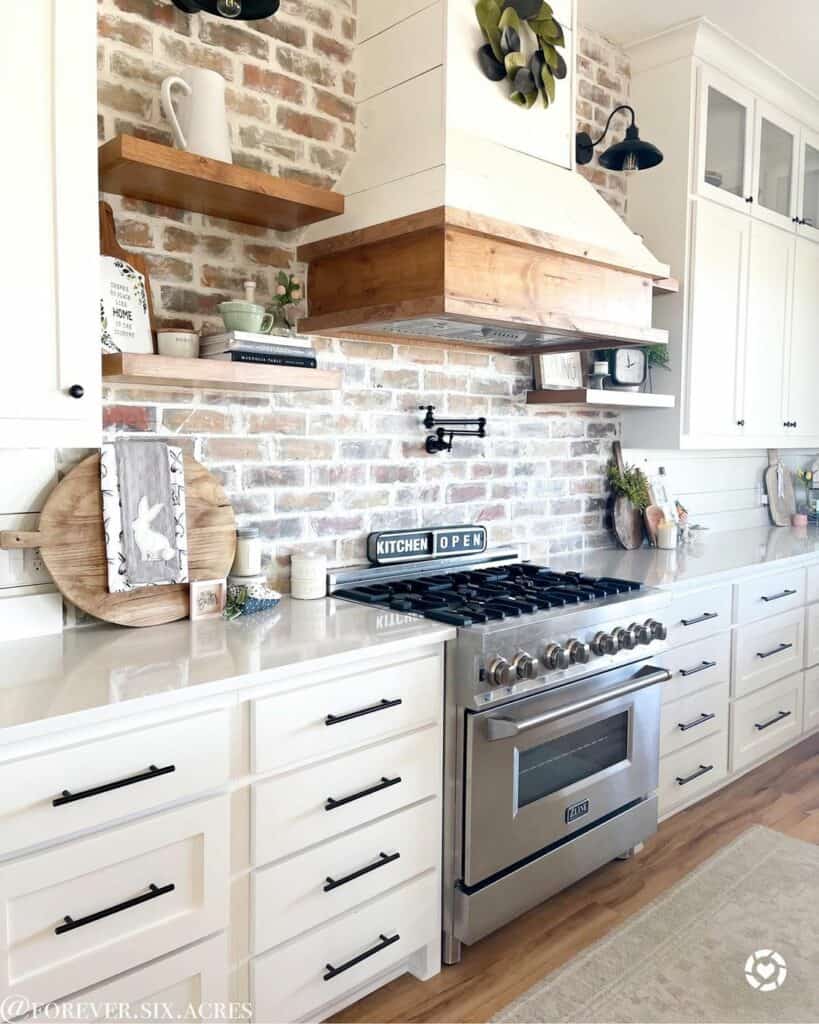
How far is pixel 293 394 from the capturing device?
252 centimetres

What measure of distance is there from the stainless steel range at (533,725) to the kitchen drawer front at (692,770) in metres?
0.23

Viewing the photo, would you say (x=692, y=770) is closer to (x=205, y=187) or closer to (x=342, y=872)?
(x=342, y=872)

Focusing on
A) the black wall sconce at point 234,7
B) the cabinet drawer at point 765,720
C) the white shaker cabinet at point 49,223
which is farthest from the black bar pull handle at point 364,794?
the black wall sconce at point 234,7

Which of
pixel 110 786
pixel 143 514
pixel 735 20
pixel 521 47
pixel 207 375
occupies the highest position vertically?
pixel 735 20

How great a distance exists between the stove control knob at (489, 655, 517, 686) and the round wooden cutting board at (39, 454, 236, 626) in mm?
798

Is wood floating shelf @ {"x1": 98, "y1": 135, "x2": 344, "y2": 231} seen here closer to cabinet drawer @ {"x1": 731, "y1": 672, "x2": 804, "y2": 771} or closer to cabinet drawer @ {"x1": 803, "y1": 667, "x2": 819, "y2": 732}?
cabinet drawer @ {"x1": 731, "y1": 672, "x2": 804, "y2": 771}

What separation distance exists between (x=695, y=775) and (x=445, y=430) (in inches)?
61.0

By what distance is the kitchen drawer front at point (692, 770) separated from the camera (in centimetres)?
298

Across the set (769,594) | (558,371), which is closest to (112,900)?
(558,371)

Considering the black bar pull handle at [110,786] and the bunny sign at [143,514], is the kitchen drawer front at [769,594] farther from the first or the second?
the black bar pull handle at [110,786]

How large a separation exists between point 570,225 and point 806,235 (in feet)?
6.75

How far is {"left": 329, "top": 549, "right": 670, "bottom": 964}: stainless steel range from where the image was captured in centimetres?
216

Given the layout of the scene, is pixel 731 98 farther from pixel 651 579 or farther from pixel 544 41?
pixel 651 579
